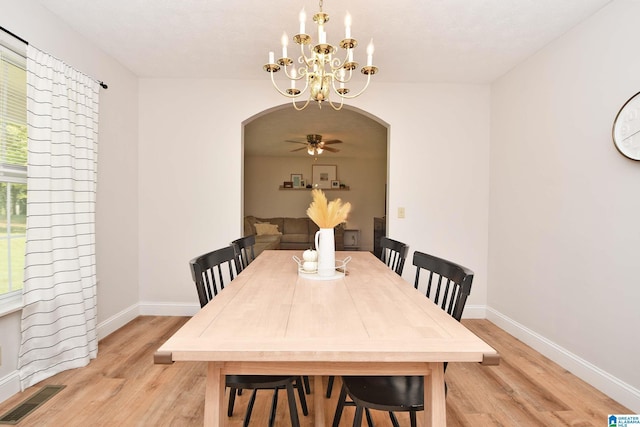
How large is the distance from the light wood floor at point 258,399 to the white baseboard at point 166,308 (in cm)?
87

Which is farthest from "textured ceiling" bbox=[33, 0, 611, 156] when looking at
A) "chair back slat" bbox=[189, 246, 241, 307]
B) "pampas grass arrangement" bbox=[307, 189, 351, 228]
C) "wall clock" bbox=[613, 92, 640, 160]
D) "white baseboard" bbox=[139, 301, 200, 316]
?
"white baseboard" bbox=[139, 301, 200, 316]

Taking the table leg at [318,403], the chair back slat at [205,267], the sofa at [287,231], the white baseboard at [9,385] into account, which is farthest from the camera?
the sofa at [287,231]

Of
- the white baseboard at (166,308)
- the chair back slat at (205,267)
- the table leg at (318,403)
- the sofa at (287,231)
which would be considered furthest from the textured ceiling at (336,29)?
the sofa at (287,231)

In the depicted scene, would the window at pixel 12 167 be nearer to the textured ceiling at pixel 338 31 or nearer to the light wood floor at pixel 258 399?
the textured ceiling at pixel 338 31

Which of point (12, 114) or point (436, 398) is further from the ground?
point (12, 114)

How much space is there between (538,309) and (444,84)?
2.27m

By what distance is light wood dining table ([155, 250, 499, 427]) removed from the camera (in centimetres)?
95

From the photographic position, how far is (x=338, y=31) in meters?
2.52

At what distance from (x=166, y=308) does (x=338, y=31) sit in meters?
3.01

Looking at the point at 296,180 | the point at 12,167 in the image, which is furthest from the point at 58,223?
the point at 296,180

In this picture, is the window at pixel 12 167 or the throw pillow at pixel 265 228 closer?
the window at pixel 12 167

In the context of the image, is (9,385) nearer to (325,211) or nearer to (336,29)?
(325,211)

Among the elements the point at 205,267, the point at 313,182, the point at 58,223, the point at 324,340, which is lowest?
the point at 324,340

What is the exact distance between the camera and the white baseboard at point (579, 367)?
1.98m
